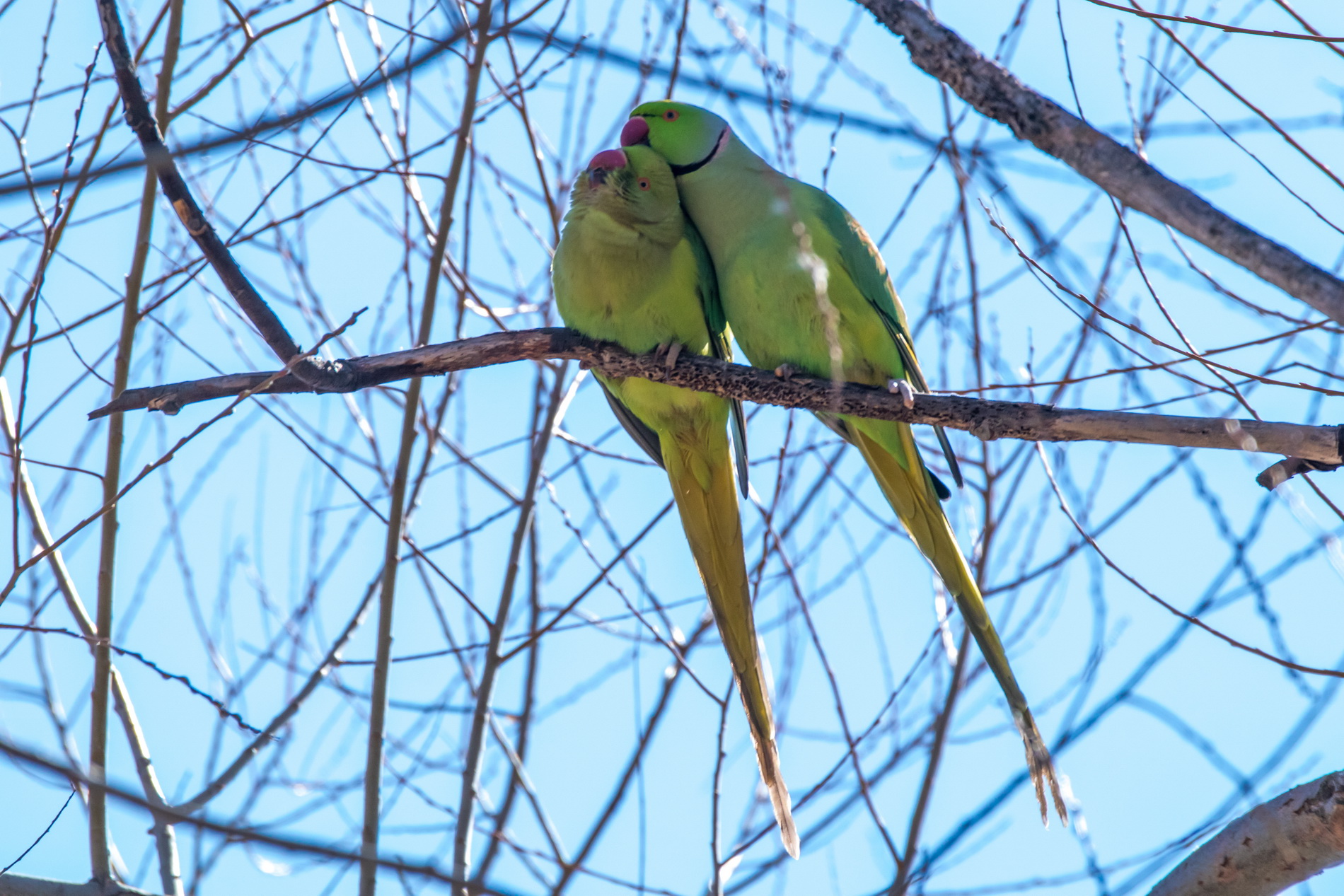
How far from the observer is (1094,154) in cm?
146

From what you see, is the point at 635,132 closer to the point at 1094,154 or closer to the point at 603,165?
the point at 603,165

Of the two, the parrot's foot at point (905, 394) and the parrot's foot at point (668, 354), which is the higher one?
the parrot's foot at point (668, 354)

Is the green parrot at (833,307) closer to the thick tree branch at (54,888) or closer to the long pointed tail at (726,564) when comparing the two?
the long pointed tail at (726,564)

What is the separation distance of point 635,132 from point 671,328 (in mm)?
976

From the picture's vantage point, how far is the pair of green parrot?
329cm

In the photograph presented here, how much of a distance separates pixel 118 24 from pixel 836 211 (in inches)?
87.6

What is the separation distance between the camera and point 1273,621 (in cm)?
275

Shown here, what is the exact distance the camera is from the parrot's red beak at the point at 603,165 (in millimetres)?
3420

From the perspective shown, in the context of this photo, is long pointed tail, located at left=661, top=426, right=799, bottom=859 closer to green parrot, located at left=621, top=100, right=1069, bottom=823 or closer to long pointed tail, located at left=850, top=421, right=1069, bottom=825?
green parrot, located at left=621, top=100, right=1069, bottom=823

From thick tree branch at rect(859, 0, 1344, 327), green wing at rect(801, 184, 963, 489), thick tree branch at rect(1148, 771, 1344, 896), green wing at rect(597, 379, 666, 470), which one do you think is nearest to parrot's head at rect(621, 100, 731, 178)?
green wing at rect(801, 184, 963, 489)

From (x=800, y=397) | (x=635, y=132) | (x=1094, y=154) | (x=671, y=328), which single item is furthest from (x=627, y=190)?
(x=1094, y=154)

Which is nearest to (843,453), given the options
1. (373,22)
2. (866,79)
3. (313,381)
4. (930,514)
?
(930,514)

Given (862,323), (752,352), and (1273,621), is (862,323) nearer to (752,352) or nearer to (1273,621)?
(752,352)

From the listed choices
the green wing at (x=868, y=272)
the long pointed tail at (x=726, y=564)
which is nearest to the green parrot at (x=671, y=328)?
the long pointed tail at (x=726, y=564)
